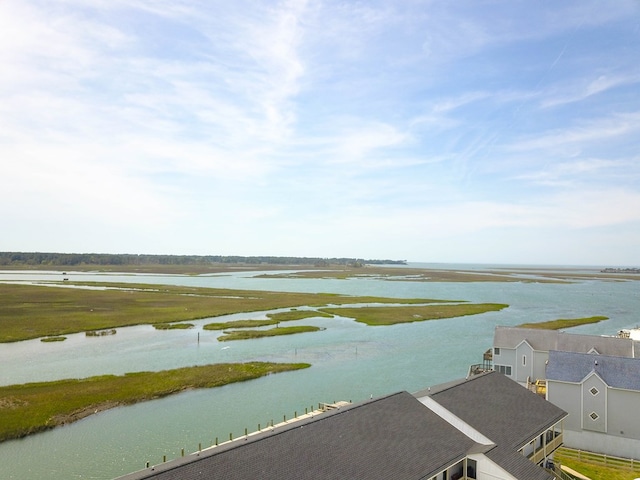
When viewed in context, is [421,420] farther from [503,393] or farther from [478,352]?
[478,352]

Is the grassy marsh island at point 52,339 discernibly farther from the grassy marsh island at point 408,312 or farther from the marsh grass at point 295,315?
the grassy marsh island at point 408,312

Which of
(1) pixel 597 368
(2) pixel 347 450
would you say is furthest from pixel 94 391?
(1) pixel 597 368

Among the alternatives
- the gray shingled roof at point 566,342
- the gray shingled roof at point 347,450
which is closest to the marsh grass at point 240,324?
the gray shingled roof at point 566,342

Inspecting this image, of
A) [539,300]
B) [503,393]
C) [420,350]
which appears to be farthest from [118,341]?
[539,300]

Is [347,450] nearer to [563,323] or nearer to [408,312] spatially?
[563,323]

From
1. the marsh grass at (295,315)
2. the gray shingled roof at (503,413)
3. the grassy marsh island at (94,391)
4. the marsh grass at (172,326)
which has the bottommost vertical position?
the grassy marsh island at (94,391)

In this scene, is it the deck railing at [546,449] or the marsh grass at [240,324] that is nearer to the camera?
the deck railing at [546,449]
